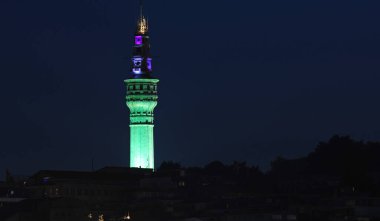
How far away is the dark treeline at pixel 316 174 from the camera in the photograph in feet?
385

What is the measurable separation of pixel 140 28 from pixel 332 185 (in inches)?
826

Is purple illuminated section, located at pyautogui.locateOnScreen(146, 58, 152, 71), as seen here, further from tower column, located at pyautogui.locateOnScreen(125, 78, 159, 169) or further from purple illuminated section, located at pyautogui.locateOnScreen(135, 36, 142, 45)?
purple illuminated section, located at pyautogui.locateOnScreen(135, 36, 142, 45)

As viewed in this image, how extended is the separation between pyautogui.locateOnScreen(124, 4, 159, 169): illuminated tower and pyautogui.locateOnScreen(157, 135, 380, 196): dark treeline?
2.95 metres

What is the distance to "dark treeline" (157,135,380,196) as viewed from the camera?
4624 inches

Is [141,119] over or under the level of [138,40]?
under

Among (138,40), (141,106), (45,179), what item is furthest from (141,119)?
(45,179)

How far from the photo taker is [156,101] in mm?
128250

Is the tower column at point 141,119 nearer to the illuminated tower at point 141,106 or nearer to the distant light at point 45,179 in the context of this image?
the illuminated tower at point 141,106

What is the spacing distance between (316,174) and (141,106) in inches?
605

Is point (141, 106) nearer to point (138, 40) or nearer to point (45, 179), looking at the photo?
point (138, 40)

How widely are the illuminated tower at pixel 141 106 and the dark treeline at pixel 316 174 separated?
2947 millimetres

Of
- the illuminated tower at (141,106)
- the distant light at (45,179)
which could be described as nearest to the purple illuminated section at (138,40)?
the illuminated tower at (141,106)

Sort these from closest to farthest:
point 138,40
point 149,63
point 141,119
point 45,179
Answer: point 45,179 < point 141,119 < point 149,63 < point 138,40

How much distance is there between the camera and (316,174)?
436 ft
